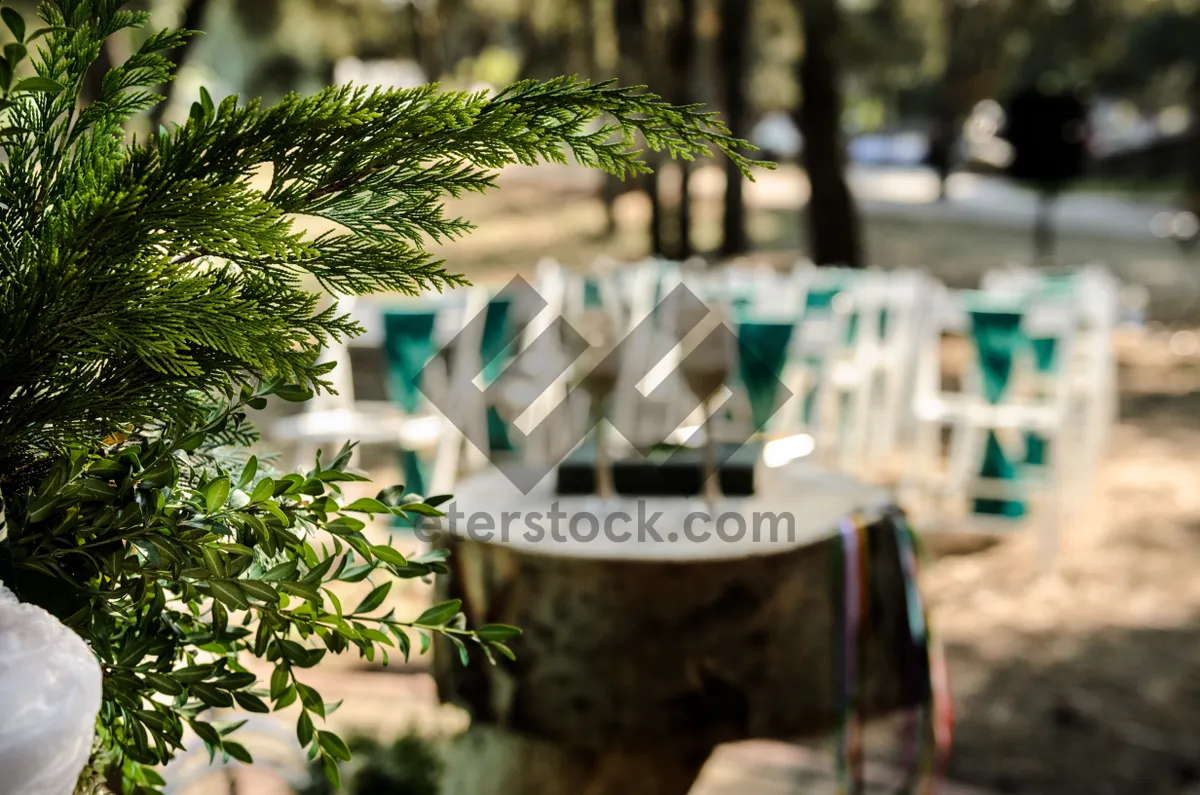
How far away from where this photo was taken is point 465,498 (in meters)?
3.09

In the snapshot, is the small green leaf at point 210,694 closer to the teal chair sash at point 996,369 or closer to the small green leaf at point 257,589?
the small green leaf at point 257,589

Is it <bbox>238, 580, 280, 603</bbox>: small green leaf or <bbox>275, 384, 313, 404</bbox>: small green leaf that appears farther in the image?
<bbox>275, 384, 313, 404</bbox>: small green leaf

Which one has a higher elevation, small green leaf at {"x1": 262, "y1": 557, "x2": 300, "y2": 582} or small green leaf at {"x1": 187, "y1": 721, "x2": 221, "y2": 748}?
small green leaf at {"x1": 262, "y1": 557, "x2": 300, "y2": 582}

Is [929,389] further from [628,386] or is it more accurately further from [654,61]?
[654,61]

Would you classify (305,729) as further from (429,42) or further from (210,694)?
(429,42)

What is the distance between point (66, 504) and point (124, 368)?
0.10 m

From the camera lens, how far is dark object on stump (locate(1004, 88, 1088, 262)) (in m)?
14.9

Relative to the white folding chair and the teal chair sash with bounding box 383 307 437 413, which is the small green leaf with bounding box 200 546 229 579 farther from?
the white folding chair

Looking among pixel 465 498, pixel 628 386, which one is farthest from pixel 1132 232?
pixel 465 498

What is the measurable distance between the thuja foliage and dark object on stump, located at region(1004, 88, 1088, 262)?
1502cm

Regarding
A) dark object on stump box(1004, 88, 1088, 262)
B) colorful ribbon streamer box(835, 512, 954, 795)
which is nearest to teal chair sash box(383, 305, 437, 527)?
colorful ribbon streamer box(835, 512, 954, 795)

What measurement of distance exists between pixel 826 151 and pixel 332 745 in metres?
12.2

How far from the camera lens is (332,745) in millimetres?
874

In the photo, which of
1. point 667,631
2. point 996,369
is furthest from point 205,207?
point 996,369
